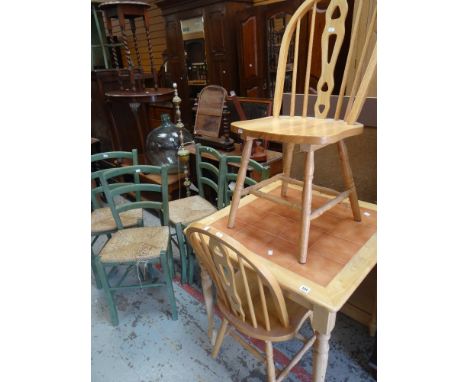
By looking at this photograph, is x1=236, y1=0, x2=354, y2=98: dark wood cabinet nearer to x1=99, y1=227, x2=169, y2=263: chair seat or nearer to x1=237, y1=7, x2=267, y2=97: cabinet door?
x1=237, y1=7, x2=267, y2=97: cabinet door

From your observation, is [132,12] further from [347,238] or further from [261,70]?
[347,238]

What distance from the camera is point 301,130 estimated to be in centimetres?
93

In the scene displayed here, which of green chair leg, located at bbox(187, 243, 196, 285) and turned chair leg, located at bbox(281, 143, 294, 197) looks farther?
green chair leg, located at bbox(187, 243, 196, 285)

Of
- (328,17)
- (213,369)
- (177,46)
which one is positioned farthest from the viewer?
Answer: (177,46)

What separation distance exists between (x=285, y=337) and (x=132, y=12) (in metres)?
2.88

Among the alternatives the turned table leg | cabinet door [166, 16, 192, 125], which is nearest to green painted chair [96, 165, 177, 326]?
the turned table leg

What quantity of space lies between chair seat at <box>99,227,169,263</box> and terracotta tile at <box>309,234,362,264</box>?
0.97 meters

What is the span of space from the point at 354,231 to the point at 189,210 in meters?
1.26

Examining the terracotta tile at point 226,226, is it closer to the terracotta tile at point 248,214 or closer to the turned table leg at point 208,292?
the terracotta tile at point 248,214

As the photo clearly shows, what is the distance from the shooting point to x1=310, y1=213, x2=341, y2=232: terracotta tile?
109 cm

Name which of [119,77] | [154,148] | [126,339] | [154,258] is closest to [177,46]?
[119,77]

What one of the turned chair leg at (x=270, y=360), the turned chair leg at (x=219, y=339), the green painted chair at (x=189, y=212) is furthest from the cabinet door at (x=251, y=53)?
the turned chair leg at (x=270, y=360)

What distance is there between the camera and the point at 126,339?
63.9 inches

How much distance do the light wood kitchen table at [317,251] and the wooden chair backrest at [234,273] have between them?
0.21ft
